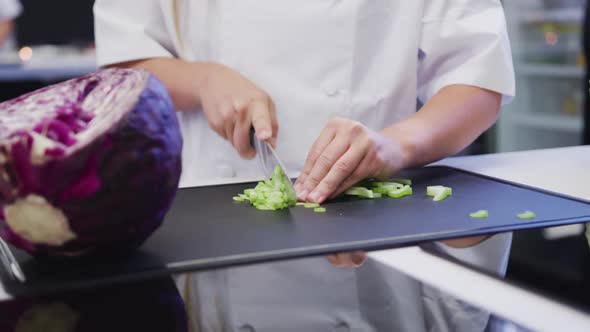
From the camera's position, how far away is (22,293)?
72 cm

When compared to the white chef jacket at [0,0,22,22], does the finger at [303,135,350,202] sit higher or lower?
higher

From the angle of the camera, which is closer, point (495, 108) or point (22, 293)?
point (22, 293)

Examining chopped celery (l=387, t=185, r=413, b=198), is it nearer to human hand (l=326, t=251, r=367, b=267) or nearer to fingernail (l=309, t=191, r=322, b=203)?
fingernail (l=309, t=191, r=322, b=203)

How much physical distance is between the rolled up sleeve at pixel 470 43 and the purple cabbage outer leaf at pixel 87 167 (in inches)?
28.8

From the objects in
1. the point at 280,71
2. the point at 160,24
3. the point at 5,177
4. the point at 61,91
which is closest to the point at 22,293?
the point at 5,177

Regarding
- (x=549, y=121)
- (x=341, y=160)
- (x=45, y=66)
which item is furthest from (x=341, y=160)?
(x=549, y=121)

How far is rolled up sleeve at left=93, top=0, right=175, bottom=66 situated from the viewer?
4.73 ft

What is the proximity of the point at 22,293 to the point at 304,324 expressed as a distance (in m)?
0.27

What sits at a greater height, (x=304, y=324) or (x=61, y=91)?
(x=61, y=91)

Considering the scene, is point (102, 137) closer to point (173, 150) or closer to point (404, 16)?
point (173, 150)

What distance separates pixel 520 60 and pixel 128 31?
3.24 m

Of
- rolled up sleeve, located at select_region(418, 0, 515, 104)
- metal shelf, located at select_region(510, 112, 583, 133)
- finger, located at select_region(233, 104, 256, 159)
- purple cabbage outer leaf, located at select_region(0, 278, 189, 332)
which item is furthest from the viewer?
metal shelf, located at select_region(510, 112, 583, 133)

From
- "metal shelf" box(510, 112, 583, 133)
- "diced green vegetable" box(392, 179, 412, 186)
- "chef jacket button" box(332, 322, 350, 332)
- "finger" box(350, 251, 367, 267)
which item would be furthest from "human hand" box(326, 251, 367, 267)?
"metal shelf" box(510, 112, 583, 133)

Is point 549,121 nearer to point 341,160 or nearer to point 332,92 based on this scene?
point 332,92
